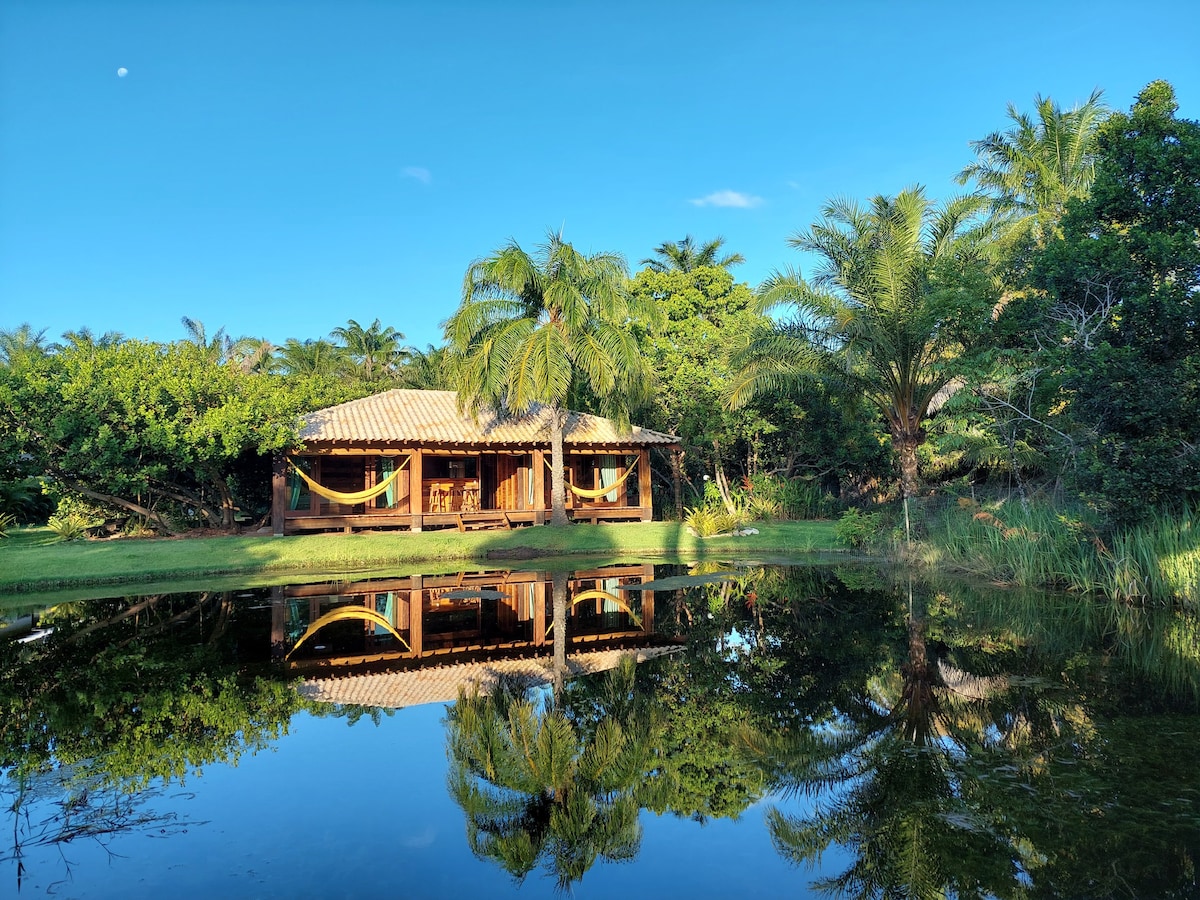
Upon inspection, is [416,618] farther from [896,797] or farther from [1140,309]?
[1140,309]

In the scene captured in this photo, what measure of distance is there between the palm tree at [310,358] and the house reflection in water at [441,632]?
19.8 metres

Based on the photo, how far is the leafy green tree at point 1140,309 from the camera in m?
7.82

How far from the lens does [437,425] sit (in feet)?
58.1

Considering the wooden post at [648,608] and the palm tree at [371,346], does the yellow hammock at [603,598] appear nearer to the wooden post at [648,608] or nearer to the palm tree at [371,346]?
the wooden post at [648,608]

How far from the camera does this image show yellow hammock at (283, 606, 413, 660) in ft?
25.1

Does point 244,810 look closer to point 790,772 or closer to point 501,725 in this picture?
point 501,725

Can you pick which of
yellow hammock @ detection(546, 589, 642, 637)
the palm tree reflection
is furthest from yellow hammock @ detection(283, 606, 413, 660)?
the palm tree reflection

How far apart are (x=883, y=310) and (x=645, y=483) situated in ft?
28.9

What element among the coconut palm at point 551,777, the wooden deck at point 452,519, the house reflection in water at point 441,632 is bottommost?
the coconut palm at point 551,777

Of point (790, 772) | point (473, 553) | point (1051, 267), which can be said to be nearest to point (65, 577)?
point (473, 553)

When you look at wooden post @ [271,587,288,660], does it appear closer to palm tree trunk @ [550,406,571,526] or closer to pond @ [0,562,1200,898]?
pond @ [0,562,1200,898]

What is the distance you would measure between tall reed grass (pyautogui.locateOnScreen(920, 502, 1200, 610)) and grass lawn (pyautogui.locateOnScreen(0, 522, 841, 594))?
3.26 metres

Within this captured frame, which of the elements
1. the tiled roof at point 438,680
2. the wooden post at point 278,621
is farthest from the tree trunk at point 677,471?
the tiled roof at point 438,680

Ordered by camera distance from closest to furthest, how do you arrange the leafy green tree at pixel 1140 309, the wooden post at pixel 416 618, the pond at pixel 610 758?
the pond at pixel 610 758, the wooden post at pixel 416 618, the leafy green tree at pixel 1140 309
